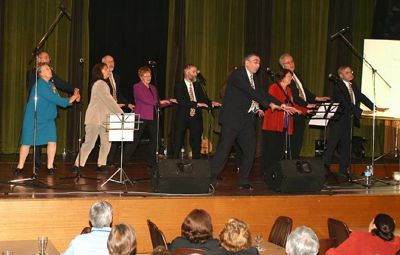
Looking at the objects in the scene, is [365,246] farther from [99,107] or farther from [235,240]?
[99,107]

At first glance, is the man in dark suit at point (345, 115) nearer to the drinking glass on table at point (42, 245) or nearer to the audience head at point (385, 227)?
the audience head at point (385, 227)

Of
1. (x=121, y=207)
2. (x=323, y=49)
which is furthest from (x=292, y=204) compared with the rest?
(x=323, y=49)

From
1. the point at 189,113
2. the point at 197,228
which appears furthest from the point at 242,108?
the point at 197,228

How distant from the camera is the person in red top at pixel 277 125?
10398mm

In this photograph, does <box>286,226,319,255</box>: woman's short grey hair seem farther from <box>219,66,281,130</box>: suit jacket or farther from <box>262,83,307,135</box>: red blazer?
<box>262,83,307,135</box>: red blazer

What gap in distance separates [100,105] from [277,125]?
2.72 meters

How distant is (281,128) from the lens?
1041cm

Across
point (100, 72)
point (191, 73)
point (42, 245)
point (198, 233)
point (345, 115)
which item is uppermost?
point (191, 73)

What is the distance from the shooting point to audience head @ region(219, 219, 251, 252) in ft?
17.4

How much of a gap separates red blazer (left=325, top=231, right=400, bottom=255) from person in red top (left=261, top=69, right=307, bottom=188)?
4274 millimetres

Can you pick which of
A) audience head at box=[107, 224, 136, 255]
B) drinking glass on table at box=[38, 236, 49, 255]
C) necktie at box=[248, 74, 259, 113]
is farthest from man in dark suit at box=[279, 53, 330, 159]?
audience head at box=[107, 224, 136, 255]

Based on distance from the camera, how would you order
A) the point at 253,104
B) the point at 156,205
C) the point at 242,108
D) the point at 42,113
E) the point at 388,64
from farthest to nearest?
1. the point at 388,64
2. the point at 42,113
3. the point at 253,104
4. the point at 242,108
5. the point at 156,205

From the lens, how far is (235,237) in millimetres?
5312

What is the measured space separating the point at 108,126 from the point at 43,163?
9.43 ft
